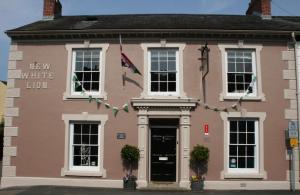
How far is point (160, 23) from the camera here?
52.4 feet

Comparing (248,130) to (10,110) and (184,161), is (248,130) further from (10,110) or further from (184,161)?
(10,110)

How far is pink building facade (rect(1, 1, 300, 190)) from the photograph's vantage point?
14.8m

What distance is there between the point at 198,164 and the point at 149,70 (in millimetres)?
4114

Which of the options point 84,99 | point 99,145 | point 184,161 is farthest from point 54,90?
point 184,161

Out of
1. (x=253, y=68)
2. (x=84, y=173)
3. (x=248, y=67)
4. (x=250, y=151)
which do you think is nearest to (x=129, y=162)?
(x=84, y=173)

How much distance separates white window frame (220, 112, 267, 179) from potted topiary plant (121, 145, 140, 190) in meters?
3.33

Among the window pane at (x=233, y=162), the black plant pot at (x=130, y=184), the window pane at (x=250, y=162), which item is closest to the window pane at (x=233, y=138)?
the window pane at (x=233, y=162)

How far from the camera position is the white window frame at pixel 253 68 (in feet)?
49.0

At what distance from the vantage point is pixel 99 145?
14945 millimetres

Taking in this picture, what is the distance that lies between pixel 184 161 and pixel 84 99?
457 cm

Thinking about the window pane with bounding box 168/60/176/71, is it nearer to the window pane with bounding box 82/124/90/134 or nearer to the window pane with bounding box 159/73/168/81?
the window pane with bounding box 159/73/168/81

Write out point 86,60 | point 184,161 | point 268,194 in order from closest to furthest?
point 268,194, point 184,161, point 86,60

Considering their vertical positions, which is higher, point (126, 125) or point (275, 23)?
point (275, 23)

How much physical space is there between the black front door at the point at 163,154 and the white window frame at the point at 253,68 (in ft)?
8.36
